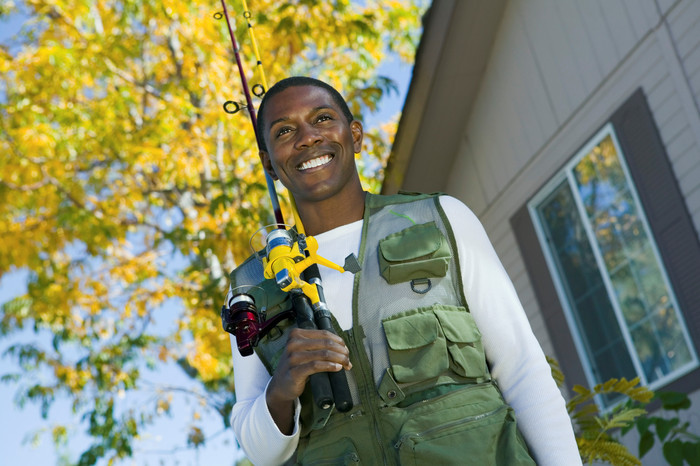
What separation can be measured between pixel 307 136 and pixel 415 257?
50 centimetres

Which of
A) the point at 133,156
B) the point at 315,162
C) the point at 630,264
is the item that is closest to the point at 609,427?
the point at 630,264

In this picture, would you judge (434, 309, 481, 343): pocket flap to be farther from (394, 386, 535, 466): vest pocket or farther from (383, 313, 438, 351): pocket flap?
(394, 386, 535, 466): vest pocket

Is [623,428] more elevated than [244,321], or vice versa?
[244,321]

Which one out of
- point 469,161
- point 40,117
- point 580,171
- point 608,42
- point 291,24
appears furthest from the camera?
point 40,117

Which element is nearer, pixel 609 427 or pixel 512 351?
pixel 512 351

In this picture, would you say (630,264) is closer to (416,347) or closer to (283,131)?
(283,131)

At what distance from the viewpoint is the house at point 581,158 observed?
5.72 metres

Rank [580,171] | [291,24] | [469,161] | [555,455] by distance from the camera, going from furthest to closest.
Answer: [291,24], [469,161], [580,171], [555,455]

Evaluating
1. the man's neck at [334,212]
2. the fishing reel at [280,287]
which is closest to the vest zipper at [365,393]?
the fishing reel at [280,287]

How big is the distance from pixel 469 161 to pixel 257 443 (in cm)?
625

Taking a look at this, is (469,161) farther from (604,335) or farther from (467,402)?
(467,402)

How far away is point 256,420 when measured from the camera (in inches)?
93.4

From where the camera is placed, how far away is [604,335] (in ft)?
22.2

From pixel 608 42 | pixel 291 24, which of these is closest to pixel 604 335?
pixel 608 42
